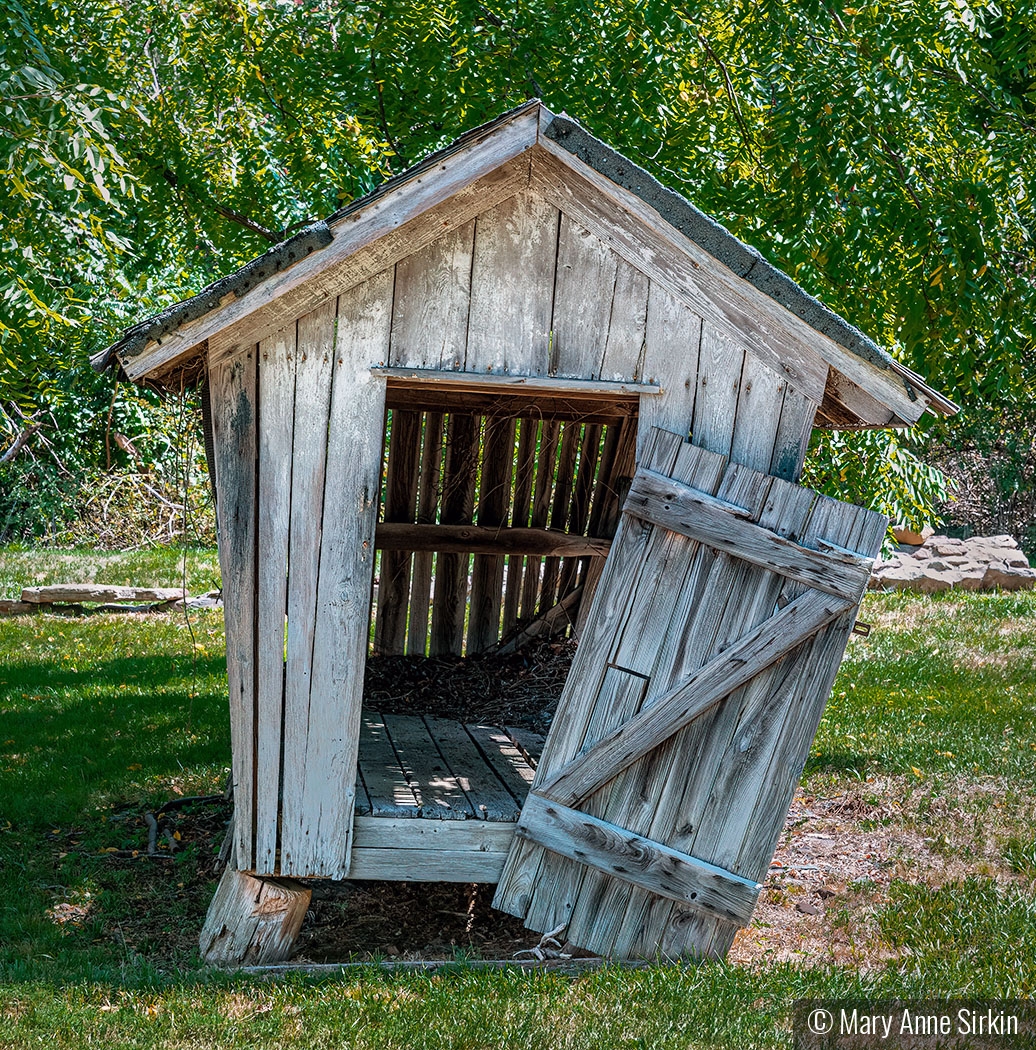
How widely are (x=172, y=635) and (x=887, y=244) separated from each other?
7.59 meters

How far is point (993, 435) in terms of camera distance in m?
18.3

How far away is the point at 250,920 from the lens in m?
4.62

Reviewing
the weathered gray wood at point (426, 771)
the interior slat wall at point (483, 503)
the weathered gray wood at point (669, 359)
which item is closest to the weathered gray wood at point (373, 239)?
the weathered gray wood at point (669, 359)

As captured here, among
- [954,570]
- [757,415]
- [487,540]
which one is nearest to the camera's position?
[757,415]

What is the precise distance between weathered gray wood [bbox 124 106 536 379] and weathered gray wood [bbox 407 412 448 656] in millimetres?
3499

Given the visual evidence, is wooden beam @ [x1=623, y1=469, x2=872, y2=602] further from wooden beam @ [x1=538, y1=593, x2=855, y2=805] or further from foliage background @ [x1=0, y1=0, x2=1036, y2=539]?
foliage background @ [x1=0, y1=0, x2=1036, y2=539]

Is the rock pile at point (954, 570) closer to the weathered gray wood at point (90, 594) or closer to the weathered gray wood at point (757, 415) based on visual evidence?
the weathered gray wood at point (90, 594)

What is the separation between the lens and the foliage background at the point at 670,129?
6520 millimetres

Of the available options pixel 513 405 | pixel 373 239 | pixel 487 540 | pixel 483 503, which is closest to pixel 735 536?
pixel 373 239

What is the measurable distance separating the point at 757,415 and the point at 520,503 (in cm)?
369

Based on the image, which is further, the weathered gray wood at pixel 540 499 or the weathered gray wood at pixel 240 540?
the weathered gray wood at pixel 540 499

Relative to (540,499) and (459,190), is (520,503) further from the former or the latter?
(459,190)

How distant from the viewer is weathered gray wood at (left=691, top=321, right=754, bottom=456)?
4.54 metres

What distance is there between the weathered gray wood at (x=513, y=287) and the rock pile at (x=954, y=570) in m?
10.6
